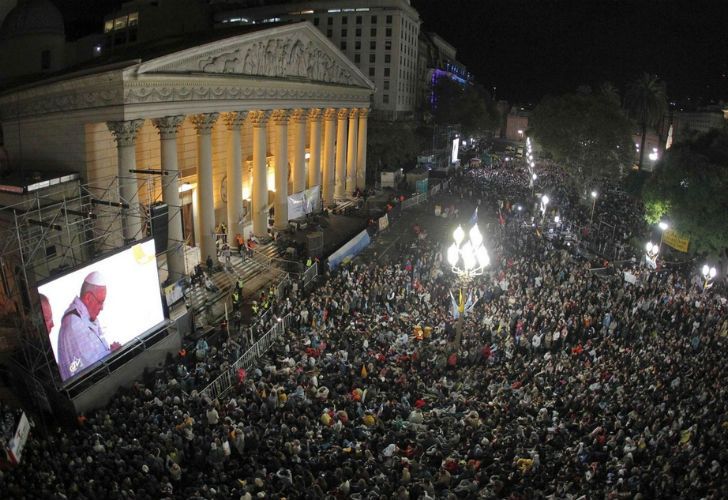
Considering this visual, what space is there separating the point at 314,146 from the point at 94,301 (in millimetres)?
23908

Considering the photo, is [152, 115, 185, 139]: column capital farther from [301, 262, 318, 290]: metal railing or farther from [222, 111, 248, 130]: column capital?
[301, 262, 318, 290]: metal railing

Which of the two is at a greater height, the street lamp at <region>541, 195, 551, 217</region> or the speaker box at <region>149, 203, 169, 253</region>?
the speaker box at <region>149, 203, 169, 253</region>

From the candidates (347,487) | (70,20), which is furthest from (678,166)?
(70,20)

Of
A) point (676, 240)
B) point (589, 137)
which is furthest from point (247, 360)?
point (589, 137)

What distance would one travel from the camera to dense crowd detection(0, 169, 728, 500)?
11.0 meters

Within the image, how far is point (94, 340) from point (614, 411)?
14.1 meters

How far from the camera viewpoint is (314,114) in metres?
35.7

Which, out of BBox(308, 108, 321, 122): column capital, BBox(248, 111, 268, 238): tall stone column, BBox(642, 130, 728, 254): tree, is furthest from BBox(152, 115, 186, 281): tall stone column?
BBox(642, 130, 728, 254): tree

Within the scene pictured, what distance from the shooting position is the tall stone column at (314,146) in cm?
3594

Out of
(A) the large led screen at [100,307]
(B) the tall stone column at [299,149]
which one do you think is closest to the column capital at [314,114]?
(B) the tall stone column at [299,149]

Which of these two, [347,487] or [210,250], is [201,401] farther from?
[210,250]

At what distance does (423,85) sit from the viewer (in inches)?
3474

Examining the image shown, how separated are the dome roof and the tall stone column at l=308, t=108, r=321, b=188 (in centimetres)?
1522

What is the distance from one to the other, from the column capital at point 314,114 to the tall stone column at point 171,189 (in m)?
14.0
